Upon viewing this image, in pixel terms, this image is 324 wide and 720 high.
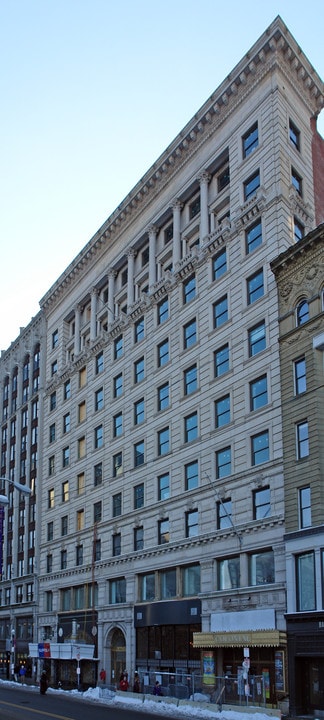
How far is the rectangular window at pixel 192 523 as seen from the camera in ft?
165

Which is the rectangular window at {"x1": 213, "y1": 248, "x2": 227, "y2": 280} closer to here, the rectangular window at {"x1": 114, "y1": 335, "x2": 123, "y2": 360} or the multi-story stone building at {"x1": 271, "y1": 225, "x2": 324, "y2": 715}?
the multi-story stone building at {"x1": 271, "y1": 225, "x2": 324, "y2": 715}

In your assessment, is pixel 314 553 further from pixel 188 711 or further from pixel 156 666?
pixel 156 666

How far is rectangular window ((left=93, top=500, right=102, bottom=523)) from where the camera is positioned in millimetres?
64375

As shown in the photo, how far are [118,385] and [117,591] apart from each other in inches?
610

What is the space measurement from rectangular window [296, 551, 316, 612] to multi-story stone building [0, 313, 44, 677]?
4119 centimetres

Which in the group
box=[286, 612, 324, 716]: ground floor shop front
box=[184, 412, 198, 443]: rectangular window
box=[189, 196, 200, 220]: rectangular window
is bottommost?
box=[286, 612, 324, 716]: ground floor shop front

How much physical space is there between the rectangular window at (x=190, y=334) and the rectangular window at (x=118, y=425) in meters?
10.7

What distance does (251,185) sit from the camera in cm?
5088

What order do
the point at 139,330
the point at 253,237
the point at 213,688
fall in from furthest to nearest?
the point at 139,330, the point at 253,237, the point at 213,688

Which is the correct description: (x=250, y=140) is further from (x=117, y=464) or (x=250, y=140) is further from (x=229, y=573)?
(x=229, y=573)

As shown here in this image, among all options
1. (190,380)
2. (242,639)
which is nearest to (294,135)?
(190,380)

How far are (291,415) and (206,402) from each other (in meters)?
9.37

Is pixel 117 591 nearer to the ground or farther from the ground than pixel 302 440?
nearer to the ground

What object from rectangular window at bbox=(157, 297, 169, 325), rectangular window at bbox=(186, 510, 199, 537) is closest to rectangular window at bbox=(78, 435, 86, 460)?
rectangular window at bbox=(157, 297, 169, 325)
